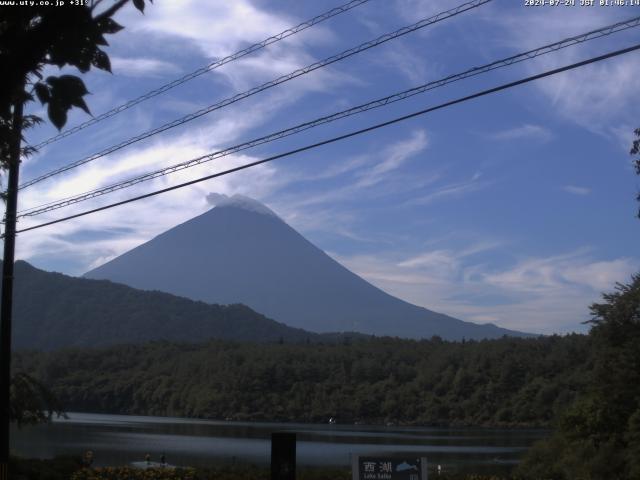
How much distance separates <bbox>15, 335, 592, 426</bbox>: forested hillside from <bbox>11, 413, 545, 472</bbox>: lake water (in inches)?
221

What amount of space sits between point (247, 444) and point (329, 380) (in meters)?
51.3

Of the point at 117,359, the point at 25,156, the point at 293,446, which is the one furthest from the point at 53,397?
the point at 117,359

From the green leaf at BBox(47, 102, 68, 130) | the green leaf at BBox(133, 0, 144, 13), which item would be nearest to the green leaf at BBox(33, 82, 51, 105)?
the green leaf at BBox(47, 102, 68, 130)

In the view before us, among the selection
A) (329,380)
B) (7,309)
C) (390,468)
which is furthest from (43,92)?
(329,380)

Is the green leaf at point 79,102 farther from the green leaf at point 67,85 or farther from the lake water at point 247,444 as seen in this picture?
the lake water at point 247,444

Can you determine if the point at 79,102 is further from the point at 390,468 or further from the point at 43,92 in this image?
the point at 390,468

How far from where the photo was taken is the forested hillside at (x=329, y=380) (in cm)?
9675

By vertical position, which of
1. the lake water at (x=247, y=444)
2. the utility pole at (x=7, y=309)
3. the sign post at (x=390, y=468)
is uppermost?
the utility pole at (x=7, y=309)

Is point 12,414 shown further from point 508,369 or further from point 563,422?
point 508,369

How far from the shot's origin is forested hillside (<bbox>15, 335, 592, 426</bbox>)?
317 feet

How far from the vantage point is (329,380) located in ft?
388

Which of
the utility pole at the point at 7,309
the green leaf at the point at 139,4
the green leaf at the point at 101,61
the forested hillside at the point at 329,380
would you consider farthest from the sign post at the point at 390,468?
the forested hillside at the point at 329,380

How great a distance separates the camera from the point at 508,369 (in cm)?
9575

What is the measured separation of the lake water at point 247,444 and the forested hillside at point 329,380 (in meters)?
5.61
